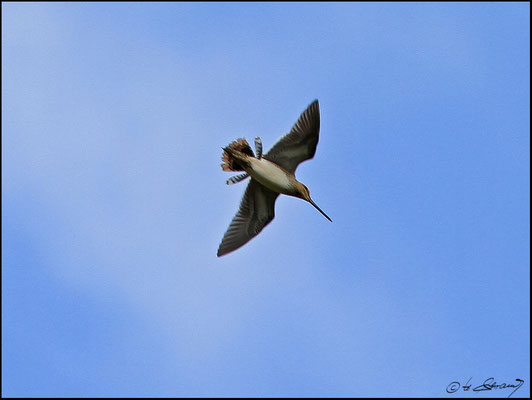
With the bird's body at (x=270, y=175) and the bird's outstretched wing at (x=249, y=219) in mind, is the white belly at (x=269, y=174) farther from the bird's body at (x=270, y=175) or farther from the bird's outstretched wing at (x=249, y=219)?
the bird's outstretched wing at (x=249, y=219)

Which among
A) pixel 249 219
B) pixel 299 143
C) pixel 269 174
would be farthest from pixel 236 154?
pixel 249 219

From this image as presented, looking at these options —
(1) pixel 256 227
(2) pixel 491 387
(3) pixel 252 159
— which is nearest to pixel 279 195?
(1) pixel 256 227

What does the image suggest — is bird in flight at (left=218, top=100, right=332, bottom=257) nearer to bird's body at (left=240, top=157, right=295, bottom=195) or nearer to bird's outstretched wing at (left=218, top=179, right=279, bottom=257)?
bird's body at (left=240, top=157, right=295, bottom=195)

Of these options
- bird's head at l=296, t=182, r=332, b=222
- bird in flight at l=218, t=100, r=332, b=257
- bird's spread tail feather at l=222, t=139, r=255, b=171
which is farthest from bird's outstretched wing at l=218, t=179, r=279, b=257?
bird's spread tail feather at l=222, t=139, r=255, b=171

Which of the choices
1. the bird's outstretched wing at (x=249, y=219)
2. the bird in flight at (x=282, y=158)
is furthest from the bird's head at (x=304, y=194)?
the bird's outstretched wing at (x=249, y=219)

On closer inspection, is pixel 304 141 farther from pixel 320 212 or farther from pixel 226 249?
pixel 226 249
